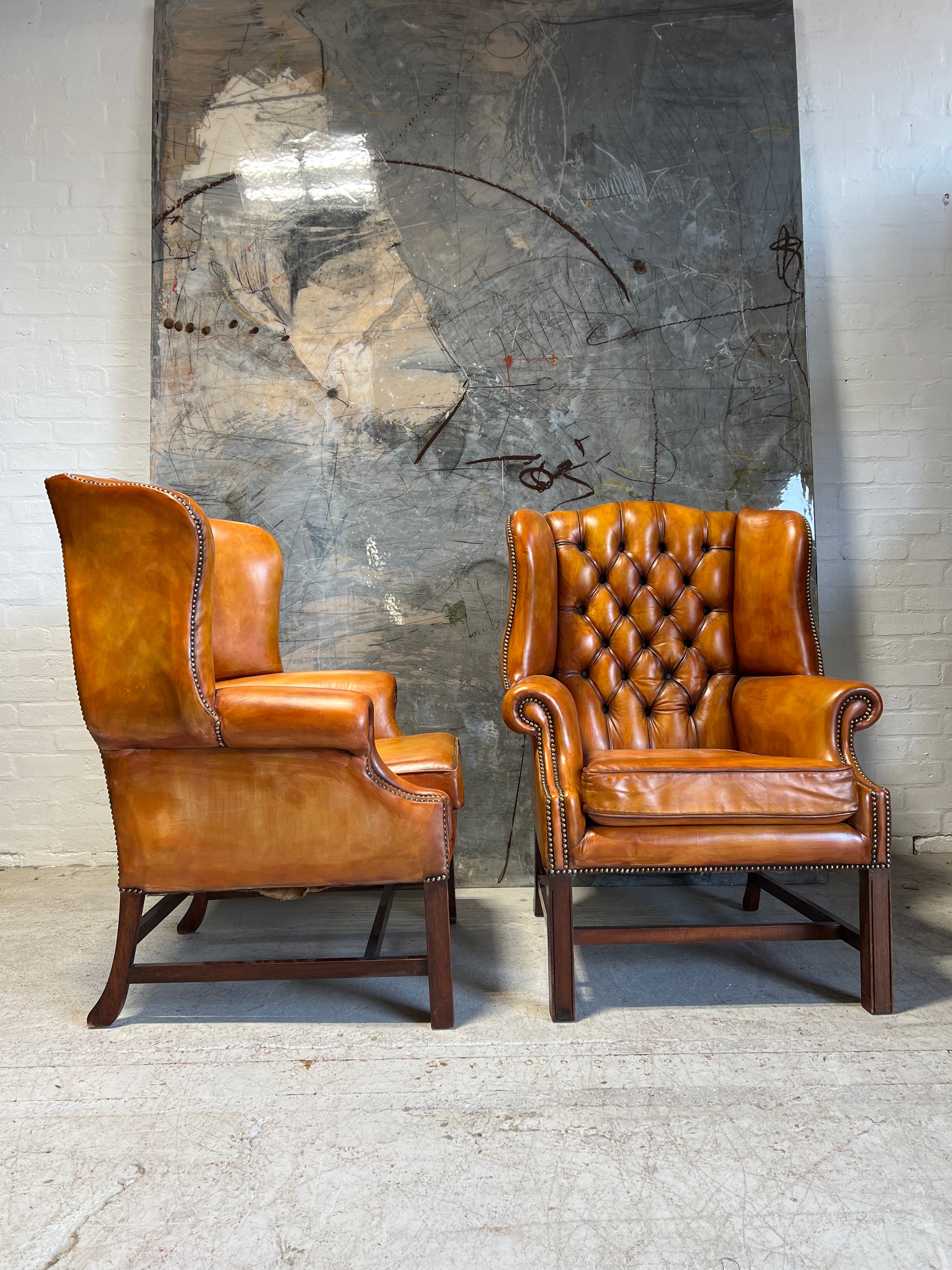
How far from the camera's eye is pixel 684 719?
7.99 feet

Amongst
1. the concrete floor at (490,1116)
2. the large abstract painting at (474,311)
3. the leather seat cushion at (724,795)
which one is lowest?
the concrete floor at (490,1116)

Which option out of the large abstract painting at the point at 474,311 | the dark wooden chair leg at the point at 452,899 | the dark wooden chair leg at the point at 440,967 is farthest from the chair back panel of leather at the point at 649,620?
the dark wooden chair leg at the point at 440,967

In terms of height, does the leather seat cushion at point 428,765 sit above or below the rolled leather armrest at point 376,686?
below

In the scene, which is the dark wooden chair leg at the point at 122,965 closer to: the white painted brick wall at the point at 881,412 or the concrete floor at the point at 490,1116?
the concrete floor at the point at 490,1116

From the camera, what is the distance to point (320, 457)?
286 cm

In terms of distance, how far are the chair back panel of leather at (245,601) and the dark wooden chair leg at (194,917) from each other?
0.67m

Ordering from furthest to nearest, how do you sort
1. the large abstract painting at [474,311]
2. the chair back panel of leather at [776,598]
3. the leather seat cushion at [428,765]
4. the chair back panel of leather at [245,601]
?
the large abstract painting at [474,311]
the chair back panel of leather at [776,598]
the chair back panel of leather at [245,601]
the leather seat cushion at [428,765]

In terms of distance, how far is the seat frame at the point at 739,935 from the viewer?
178 centimetres

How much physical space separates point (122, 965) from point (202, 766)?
1.57 ft

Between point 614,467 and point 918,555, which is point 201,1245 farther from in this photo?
point 918,555

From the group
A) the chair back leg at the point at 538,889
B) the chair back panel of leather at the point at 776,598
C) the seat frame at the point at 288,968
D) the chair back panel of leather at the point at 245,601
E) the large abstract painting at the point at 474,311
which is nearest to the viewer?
the seat frame at the point at 288,968

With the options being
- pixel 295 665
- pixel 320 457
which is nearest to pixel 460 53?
pixel 320 457

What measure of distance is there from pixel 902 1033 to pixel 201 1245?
1.34m

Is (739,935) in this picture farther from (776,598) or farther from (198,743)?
(198,743)
